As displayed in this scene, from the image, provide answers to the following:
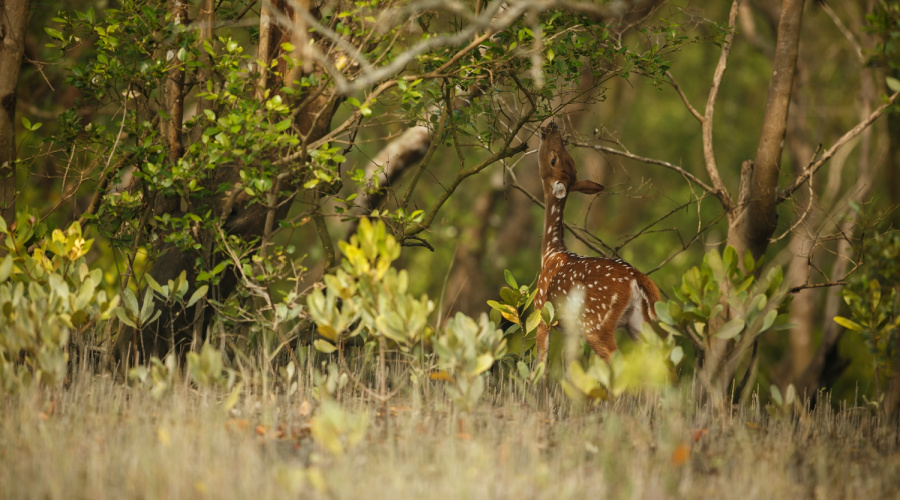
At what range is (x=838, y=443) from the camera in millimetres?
4305

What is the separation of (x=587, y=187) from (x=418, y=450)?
10.4 feet

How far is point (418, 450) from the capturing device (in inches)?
144

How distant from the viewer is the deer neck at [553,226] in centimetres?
634

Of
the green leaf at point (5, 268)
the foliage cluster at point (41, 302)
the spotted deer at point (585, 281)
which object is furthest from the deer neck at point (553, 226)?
the green leaf at point (5, 268)

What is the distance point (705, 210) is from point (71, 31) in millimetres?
13839

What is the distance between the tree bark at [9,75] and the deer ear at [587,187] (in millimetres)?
3943

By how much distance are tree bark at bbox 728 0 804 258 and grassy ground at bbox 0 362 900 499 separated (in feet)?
5.52

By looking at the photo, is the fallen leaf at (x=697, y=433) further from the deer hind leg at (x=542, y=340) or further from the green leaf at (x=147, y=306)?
the green leaf at (x=147, y=306)

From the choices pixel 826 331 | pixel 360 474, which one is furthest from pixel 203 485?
pixel 826 331

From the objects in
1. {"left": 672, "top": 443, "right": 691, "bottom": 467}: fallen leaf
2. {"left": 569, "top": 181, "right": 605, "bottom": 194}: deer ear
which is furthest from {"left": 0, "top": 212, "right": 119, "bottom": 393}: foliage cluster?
{"left": 569, "top": 181, "right": 605, "bottom": 194}: deer ear

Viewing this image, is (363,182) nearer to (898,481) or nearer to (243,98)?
(243,98)

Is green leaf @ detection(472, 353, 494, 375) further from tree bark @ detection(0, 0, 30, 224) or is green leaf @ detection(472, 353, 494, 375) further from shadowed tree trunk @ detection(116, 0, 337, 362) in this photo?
tree bark @ detection(0, 0, 30, 224)

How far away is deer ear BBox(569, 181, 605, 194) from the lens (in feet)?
20.4

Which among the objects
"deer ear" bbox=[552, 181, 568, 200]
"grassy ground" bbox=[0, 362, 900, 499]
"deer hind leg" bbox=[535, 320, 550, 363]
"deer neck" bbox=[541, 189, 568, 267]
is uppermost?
"deer ear" bbox=[552, 181, 568, 200]
